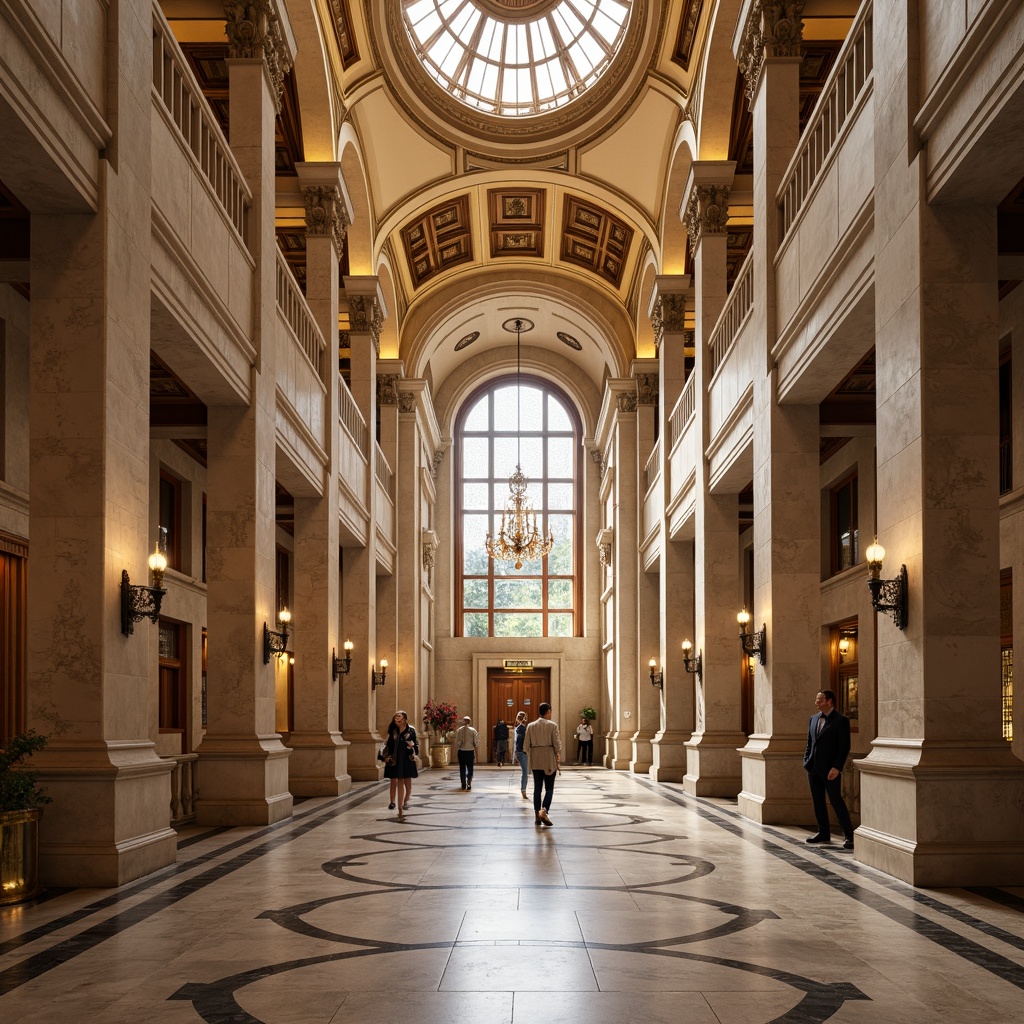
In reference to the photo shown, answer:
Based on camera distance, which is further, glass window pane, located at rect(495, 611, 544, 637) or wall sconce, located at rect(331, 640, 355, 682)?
glass window pane, located at rect(495, 611, 544, 637)

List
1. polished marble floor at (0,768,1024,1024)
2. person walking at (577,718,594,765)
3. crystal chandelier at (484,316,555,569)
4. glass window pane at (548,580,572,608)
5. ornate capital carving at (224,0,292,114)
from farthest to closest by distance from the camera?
glass window pane at (548,580,572,608) < person walking at (577,718,594,765) < crystal chandelier at (484,316,555,569) < ornate capital carving at (224,0,292,114) < polished marble floor at (0,768,1024,1024)

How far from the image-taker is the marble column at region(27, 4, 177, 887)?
8.54 metres

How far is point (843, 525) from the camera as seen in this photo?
20359mm

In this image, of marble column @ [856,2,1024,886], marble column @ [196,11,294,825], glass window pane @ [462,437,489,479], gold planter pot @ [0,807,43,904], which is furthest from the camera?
glass window pane @ [462,437,489,479]

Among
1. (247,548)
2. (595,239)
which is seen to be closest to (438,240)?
(595,239)

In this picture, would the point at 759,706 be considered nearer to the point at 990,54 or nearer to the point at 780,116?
the point at 780,116

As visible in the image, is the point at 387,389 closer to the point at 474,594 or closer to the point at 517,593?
the point at 474,594

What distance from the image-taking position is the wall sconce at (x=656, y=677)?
23761mm

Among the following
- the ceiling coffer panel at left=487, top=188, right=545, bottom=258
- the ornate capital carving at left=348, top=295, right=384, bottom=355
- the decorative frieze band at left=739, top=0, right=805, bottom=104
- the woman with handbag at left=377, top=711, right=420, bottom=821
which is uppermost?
the ceiling coffer panel at left=487, top=188, right=545, bottom=258

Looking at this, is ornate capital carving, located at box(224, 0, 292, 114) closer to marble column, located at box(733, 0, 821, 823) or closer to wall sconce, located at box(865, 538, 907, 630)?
marble column, located at box(733, 0, 821, 823)

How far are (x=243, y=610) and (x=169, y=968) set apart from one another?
800 centimetres

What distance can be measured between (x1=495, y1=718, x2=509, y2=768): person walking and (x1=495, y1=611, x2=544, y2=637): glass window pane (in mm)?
5333

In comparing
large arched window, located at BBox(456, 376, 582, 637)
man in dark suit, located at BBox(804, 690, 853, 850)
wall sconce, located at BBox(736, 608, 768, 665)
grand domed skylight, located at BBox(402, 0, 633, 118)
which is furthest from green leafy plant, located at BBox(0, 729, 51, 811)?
large arched window, located at BBox(456, 376, 582, 637)

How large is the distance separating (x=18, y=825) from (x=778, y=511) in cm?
930
